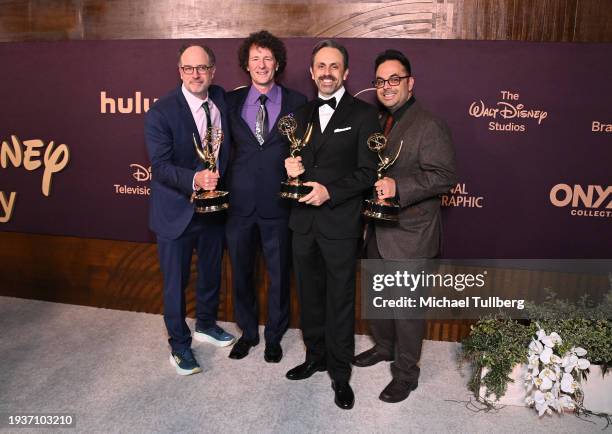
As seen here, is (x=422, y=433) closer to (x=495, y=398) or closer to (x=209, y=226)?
(x=495, y=398)

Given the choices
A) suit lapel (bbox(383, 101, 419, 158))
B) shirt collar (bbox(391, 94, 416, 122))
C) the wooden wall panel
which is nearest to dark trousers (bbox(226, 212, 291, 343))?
suit lapel (bbox(383, 101, 419, 158))

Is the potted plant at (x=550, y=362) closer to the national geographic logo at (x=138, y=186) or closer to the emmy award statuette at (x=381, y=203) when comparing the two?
the emmy award statuette at (x=381, y=203)

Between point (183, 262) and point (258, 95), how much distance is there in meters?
1.05

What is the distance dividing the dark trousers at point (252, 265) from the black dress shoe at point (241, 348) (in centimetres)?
3

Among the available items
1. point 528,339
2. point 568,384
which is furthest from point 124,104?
point 568,384

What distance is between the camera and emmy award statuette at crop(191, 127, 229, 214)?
2.63m

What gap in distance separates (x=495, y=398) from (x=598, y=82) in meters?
1.92

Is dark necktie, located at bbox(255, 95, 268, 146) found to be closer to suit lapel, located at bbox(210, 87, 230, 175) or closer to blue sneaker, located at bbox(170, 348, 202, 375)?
suit lapel, located at bbox(210, 87, 230, 175)

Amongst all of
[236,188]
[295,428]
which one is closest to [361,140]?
[236,188]

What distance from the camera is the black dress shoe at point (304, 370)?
2924 millimetres

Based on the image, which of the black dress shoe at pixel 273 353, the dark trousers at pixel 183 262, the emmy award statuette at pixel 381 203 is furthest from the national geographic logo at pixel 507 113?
the black dress shoe at pixel 273 353

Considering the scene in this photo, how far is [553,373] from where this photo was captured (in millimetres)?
2514

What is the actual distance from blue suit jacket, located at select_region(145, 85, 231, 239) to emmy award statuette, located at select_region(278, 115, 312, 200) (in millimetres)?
518

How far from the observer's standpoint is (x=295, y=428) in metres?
2.49
